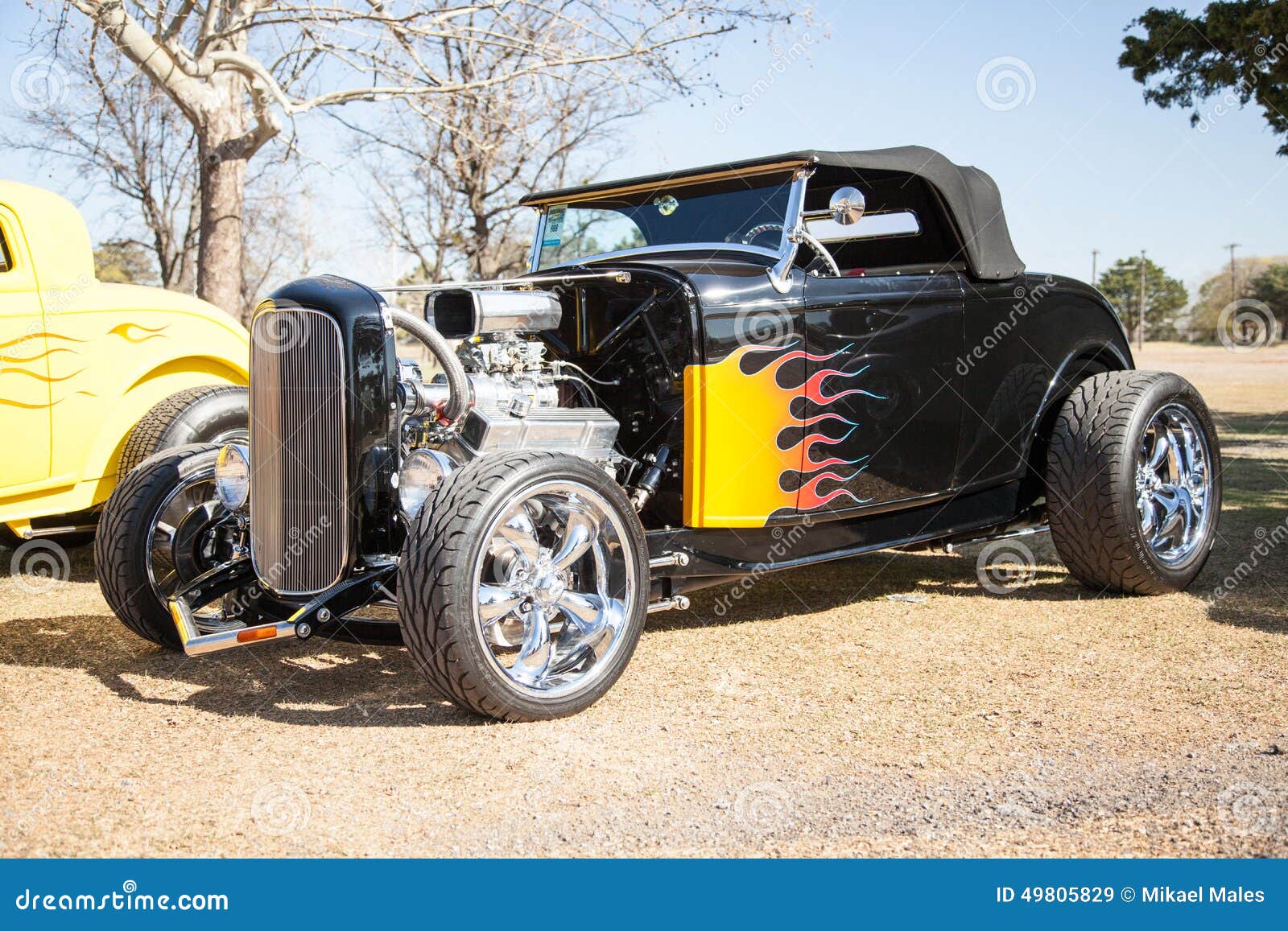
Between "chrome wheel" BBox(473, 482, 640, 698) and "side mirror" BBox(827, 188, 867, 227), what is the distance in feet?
5.12

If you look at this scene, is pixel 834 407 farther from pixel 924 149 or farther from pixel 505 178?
pixel 505 178

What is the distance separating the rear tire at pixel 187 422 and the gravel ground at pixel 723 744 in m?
0.99

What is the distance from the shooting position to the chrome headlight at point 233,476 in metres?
4.45

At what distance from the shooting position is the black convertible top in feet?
16.5

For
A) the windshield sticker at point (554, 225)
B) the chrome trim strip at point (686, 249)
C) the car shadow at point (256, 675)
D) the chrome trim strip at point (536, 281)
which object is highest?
the windshield sticker at point (554, 225)

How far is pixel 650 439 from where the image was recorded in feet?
15.6

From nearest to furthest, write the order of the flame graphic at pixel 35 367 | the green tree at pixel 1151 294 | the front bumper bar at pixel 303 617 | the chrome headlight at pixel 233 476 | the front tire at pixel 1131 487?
the front bumper bar at pixel 303 617 → the chrome headlight at pixel 233 476 → the front tire at pixel 1131 487 → the flame graphic at pixel 35 367 → the green tree at pixel 1151 294

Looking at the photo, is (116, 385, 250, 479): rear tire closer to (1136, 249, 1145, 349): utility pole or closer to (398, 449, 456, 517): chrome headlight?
(398, 449, 456, 517): chrome headlight

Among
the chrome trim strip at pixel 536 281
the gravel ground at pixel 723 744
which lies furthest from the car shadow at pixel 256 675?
the chrome trim strip at pixel 536 281

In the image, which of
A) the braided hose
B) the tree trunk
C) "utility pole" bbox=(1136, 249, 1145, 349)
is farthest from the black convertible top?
"utility pole" bbox=(1136, 249, 1145, 349)

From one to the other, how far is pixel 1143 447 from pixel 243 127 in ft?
32.2

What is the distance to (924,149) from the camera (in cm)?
554

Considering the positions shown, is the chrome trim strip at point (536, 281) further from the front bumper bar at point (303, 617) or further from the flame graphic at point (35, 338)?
the flame graphic at point (35, 338)

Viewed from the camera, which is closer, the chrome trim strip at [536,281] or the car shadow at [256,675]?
the car shadow at [256,675]
